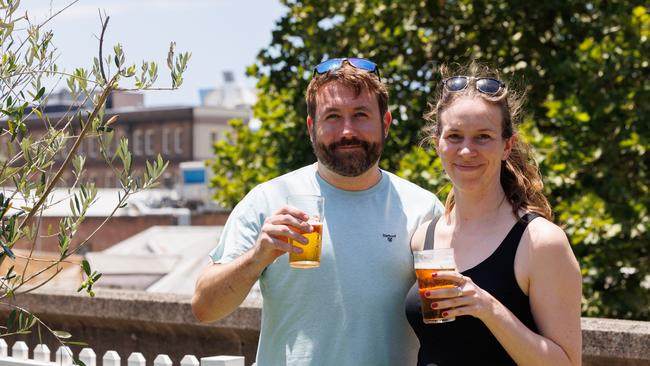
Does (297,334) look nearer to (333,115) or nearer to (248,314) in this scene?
(333,115)

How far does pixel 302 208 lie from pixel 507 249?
1.94 ft

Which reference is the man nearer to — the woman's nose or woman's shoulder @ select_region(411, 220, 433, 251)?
woman's shoulder @ select_region(411, 220, 433, 251)

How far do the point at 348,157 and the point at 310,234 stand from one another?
40cm

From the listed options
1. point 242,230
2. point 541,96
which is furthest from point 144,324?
point 541,96

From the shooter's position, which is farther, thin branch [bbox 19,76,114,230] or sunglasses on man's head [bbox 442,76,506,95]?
sunglasses on man's head [bbox 442,76,506,95]

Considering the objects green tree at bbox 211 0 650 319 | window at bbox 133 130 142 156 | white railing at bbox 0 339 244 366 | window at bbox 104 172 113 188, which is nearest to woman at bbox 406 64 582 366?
white railing at bbox 0 339 244 366

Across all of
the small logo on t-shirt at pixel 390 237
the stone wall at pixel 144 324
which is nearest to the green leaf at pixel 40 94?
the small logo on t-shirt at pixel 390 237

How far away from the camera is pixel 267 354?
3.32 metres

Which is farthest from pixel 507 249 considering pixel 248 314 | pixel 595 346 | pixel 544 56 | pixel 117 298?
pixel 544 56

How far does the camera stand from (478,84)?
3146 mm

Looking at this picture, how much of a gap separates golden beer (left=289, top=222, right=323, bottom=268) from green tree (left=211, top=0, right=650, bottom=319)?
491 centimetres

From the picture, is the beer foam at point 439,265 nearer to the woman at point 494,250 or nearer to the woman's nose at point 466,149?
the woman at point 494,250

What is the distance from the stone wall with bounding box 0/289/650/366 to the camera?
17.3ft

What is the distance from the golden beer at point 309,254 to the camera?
3.02 meters
